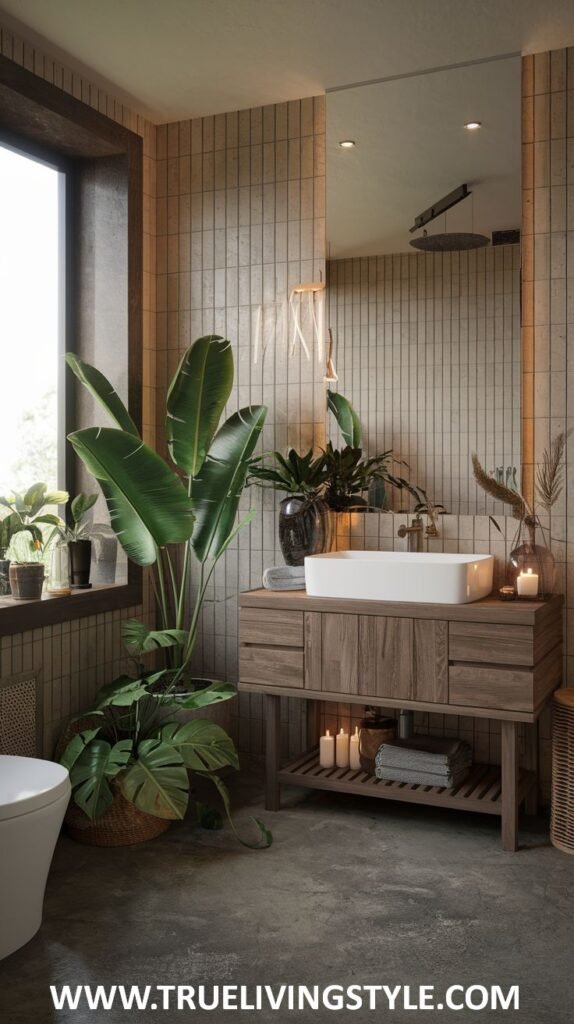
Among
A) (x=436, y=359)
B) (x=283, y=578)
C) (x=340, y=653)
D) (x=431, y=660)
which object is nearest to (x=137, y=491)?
(x=283, y=578)

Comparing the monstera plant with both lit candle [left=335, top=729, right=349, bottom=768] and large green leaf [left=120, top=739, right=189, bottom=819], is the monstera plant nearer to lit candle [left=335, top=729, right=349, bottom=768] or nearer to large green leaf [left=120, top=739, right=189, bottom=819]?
large green leaf [left=120, top=739, right=189, bottom=819]

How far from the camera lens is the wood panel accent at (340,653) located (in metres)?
3.11

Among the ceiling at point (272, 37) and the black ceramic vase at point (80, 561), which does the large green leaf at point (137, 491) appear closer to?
the black ceramic vase at point (80, 561)

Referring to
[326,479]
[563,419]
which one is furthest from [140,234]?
[563,419]

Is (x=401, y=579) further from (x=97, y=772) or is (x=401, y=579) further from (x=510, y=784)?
(x=97, y=772)

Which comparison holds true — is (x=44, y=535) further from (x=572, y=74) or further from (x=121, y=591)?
(x=572, y=74)

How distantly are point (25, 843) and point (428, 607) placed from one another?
144 centimetres

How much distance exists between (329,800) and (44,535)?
4.93 ft

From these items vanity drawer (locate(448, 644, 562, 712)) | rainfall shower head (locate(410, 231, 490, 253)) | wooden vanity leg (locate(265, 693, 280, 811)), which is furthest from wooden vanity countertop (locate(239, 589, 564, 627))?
rainfall shower head (locate(410, 231, 490, 253))

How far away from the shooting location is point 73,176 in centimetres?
379

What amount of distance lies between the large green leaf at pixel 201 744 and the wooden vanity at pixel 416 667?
28cm

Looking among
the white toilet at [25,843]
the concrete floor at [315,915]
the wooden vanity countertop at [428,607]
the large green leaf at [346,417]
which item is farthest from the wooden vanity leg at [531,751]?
the white toilet at [25,843]

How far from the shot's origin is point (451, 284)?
3.45 meters

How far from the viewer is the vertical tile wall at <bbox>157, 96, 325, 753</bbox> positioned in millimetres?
3686
